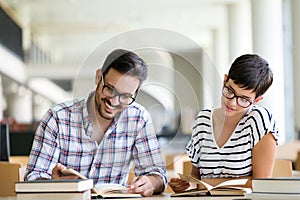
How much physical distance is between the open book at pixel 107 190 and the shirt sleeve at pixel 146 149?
0.16 metres

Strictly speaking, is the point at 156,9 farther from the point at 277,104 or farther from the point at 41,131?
the point at 41,131

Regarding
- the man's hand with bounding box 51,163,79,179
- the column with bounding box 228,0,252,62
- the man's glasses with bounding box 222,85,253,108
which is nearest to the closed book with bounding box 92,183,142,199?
the man's hand with bounding box 51,163,79,179

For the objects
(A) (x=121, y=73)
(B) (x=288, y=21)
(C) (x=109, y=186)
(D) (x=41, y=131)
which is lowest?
(C) (x=109, y=186)

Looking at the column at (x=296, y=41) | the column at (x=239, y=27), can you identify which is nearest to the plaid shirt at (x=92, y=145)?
the column at (x=296, y=41)

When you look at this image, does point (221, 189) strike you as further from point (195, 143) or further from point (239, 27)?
point (239, 27)

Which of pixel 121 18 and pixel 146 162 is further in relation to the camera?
pixel 121 18

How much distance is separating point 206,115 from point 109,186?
0.40 metres

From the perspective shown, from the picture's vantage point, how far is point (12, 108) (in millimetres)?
15695

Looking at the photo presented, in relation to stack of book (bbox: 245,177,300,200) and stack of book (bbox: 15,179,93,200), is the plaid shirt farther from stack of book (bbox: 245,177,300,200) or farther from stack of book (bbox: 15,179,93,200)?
stack of book (bbox: 245,177,300,200)

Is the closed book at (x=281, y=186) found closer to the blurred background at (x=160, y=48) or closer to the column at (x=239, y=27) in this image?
the blurred background at (x=160, y=48)

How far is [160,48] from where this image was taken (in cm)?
189

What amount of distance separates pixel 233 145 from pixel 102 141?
39 centimetres

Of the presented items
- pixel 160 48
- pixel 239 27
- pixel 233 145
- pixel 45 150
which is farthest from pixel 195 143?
pixel 239 27

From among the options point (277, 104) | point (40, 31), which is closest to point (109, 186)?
point (277, 104)
